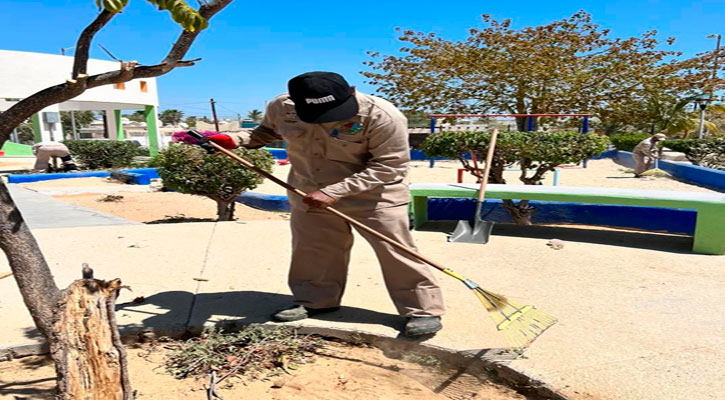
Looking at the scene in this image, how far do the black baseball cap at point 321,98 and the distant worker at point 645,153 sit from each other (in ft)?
40.7

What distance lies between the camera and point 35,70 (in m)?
17.2

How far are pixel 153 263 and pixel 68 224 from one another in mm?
2497

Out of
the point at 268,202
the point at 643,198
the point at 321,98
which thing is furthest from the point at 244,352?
the point at 268,202

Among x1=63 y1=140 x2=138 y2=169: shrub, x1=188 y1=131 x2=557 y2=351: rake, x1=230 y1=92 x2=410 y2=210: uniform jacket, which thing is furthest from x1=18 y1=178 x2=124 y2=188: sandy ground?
x1=230 y1=92 x2=410 y2=210: uniform jacket

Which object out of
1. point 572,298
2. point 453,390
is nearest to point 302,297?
point 453,390

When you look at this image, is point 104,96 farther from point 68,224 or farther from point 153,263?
point 153,263

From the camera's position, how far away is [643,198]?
16.3 feet

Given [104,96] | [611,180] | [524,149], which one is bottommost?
[611,180]

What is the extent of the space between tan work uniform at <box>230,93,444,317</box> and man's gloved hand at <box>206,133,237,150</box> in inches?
10.4

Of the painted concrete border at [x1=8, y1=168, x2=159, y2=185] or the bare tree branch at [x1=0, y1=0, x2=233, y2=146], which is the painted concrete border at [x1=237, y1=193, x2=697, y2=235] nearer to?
the bare tree branch at [x1=0, y1=0, x2=233, y2=146]

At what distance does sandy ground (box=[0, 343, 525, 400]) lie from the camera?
2576 mm

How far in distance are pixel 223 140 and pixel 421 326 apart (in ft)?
5.41

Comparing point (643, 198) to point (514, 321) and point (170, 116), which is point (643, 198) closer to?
point (514, 321)

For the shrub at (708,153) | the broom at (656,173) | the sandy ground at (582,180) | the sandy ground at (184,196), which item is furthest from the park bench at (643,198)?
the shrub at (708,153)
